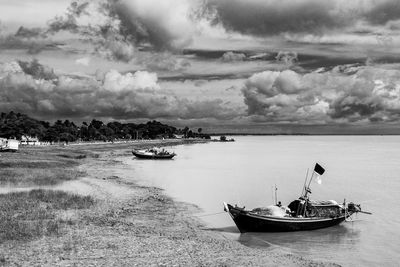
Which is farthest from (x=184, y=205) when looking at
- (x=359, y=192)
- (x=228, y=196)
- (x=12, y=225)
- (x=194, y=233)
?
(x=359, y=192)

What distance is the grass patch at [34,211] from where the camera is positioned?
23.1 m

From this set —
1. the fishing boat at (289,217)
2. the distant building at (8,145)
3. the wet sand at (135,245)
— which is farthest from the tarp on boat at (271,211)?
the distant building at (8,145)

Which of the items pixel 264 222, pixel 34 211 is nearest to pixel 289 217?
pixel 264 222

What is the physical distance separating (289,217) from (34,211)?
683 inches

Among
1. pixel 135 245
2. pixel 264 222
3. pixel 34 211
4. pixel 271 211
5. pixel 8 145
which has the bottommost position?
pixel 135 245

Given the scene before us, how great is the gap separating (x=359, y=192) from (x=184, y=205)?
2875 centimetres

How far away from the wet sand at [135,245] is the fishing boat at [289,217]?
2.08 meters

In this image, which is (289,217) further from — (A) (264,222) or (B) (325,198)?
(B) (325,198)

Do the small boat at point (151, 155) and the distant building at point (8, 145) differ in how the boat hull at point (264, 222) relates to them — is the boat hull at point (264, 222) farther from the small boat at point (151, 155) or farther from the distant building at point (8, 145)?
the small boat at point (151, 155)

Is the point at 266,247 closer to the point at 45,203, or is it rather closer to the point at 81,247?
the point at 81,247

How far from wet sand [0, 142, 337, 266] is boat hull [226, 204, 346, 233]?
1825mm

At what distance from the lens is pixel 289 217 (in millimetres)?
28531

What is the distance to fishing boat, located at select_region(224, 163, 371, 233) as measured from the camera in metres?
27.8

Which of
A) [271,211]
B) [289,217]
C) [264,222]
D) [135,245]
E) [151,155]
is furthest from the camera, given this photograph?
[151,155]
